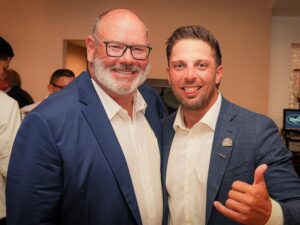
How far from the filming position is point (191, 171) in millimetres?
1396

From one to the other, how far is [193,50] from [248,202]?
28.5 inches

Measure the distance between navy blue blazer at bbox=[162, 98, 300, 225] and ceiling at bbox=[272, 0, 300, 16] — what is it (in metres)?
2.78

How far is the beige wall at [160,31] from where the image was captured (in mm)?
3980

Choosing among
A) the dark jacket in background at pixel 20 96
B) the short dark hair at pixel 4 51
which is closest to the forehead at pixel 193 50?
the short dark hair at pixel 4 51

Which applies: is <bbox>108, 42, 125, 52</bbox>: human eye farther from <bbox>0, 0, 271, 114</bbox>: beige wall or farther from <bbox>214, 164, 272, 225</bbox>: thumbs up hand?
<bbox>0, 0, 271, 114</bbox>: beige wall

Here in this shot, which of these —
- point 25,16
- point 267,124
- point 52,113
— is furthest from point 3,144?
point 25,16

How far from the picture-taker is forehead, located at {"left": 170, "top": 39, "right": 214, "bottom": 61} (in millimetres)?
1432

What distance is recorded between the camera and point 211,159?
1329 mm

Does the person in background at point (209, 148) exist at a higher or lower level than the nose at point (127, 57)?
lower

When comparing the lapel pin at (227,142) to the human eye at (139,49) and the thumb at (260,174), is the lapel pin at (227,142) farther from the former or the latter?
the human eye at (139,49)

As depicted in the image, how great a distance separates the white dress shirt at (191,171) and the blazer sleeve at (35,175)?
52cm

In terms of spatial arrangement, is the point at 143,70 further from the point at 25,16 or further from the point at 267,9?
the point at 25,16

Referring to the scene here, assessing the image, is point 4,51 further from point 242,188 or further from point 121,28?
point 242,188

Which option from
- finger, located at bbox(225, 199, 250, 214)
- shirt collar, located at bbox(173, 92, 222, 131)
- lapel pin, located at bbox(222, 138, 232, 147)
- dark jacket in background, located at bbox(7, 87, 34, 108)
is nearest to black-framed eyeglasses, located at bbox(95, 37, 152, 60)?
shirt collar, located at bbox(173, 92, 222, 131)
